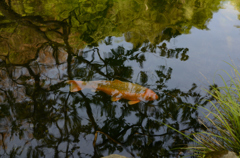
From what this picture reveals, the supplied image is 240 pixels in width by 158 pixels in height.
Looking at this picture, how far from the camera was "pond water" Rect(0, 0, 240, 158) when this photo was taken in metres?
2.29

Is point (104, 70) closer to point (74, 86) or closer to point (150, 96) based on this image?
point (74, 86)

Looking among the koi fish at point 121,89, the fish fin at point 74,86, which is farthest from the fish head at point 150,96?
the fish fin at point 74,86

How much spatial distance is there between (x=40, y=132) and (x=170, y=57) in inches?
93.9

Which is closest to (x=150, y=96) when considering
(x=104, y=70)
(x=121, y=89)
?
(x=121, y=89)

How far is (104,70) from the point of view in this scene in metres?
3.29

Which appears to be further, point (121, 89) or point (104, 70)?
point (104, 70)

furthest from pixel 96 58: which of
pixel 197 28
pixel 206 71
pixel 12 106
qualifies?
pixel 197 28

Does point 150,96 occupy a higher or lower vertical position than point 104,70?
lower

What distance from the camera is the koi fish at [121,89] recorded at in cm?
279

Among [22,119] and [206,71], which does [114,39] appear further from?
[22,119]

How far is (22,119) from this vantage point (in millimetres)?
2404

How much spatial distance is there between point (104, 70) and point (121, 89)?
60cm

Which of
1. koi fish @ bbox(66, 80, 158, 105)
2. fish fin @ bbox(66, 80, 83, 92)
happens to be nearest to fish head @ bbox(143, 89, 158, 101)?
koi fish @ bbox(66, 80, 158, 105)

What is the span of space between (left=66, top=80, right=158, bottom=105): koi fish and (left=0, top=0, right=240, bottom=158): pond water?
0.06 meters
